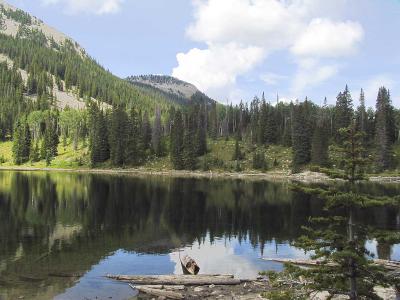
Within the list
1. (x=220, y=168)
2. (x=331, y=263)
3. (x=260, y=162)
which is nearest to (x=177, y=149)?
(x=220, y=168)

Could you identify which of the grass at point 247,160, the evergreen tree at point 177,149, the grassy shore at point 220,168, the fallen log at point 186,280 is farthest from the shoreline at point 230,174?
the fallen log at point 186,280

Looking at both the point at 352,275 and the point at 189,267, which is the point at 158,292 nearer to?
the point at 189,267

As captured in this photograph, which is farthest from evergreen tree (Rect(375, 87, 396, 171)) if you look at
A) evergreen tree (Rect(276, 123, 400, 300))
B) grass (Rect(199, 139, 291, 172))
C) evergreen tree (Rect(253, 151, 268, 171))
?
evergreen tree (Rect(276, 123, 400, 300))

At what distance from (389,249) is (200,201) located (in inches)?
1714

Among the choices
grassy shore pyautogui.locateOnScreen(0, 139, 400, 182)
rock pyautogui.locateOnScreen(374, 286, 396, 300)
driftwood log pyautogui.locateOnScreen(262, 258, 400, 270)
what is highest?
grassy shore pyautogui.locateOnScreen(0, 139, 400, 182)

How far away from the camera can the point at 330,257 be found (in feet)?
59.3

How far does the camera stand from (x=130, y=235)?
54.1 m

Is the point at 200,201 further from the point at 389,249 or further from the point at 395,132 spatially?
the point at 395,132

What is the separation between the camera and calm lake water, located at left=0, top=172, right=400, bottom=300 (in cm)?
3584

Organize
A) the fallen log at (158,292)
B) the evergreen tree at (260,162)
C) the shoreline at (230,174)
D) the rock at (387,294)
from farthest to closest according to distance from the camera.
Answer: the evergreen tree at (260,162) < the shoreline at (230,174) < the fallen log at (158,292) < the rock at (387,294)

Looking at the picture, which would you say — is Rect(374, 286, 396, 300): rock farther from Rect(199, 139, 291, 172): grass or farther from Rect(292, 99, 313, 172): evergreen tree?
Rect(199, 139, 291, 172): grass

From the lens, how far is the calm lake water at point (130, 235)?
35841 mm

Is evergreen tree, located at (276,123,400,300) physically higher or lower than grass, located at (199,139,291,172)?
lower

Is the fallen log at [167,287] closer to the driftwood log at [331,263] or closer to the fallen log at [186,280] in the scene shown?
the fallen log at [186,280]
